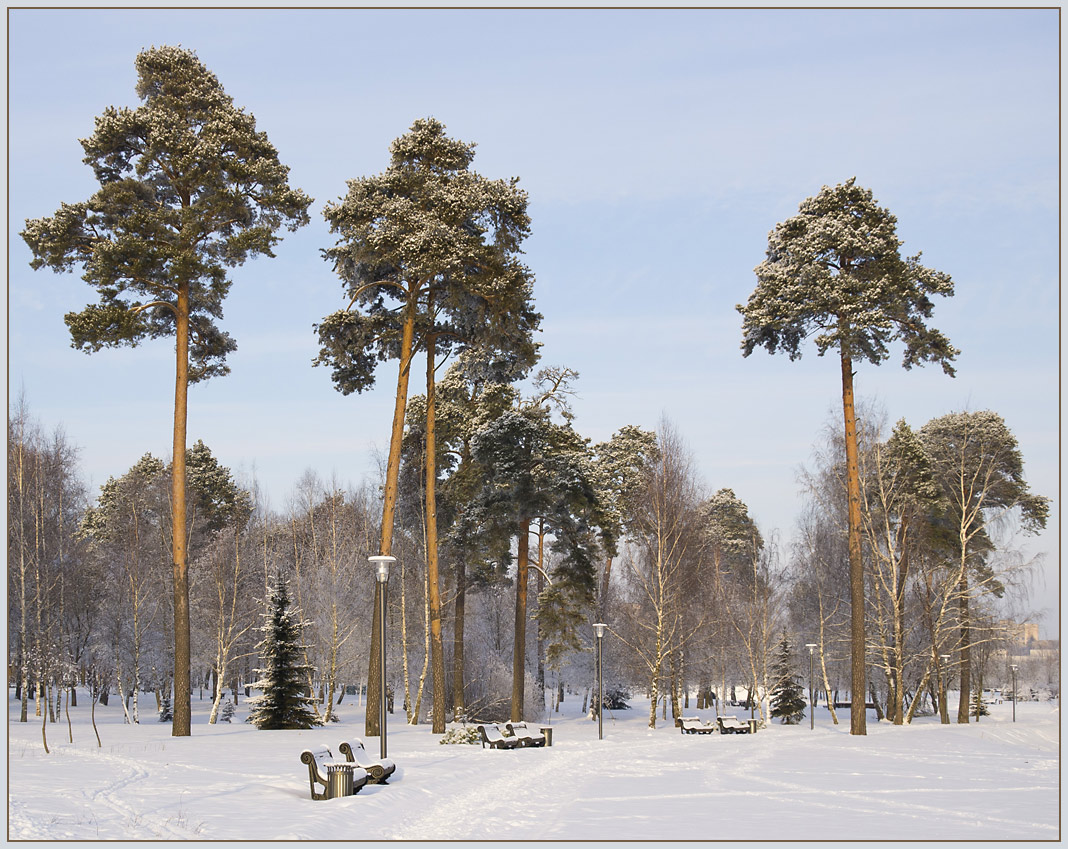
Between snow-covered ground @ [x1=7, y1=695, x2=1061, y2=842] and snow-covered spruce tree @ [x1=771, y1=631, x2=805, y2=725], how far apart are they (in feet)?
69.8

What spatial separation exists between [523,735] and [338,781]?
10.1m

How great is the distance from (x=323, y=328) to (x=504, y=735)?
1108 cm

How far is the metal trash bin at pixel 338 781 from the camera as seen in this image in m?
12.9

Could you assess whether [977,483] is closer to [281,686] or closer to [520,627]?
[520,627]

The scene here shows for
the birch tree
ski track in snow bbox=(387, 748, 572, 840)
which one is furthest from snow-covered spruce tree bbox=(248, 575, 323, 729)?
the birch tree

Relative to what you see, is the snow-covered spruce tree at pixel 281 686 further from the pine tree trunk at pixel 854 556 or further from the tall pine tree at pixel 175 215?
the pine tree trunk at pixel 854 556

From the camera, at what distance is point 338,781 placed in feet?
42.6

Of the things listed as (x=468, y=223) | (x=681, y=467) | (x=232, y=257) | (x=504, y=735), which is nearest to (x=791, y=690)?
(x=681, y=467)

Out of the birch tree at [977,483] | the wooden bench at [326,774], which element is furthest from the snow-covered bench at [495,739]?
the birch tree at [977,483]

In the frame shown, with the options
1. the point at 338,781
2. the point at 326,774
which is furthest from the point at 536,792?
the point at 326,774

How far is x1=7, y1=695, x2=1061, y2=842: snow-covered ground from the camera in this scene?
1056cm

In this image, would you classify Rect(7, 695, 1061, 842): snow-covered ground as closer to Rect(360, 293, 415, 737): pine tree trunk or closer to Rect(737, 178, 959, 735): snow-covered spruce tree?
Rect(360, 293, 415, 737): pine tree trunk

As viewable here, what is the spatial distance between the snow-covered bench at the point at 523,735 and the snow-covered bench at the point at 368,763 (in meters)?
7.15

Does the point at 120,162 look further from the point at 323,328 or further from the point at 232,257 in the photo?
the point at 323,328
